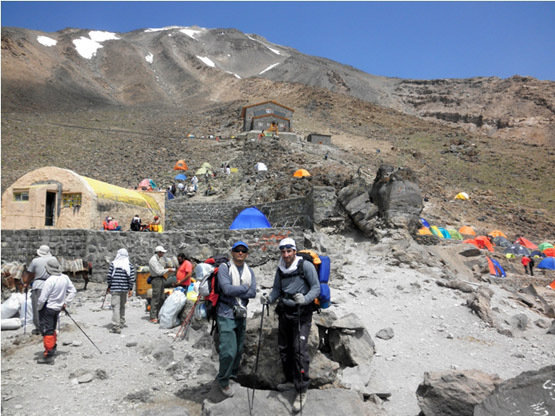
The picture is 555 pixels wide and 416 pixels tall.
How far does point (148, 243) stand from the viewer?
11.1 m

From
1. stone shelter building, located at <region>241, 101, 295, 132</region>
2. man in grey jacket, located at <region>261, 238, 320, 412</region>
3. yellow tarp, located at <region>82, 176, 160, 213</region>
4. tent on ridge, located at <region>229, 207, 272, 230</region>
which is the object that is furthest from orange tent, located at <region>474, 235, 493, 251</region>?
stone shelter building, located at <region>241, 101, 295, 132</region>

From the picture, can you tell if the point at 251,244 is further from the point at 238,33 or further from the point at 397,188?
the point at 238,33

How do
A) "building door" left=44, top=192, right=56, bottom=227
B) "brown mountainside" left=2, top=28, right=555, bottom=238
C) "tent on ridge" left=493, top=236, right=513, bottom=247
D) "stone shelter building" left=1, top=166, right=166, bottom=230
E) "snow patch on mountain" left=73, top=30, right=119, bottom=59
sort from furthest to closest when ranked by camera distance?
"snow patch on mountain" left=73, top=30, right=119, bottom=59
"brown mountainside" left=2, top=28, right=555, bottom=238
"tent on ridge" left=493, top=236, right=513, bottom=247
"building door" left=44, top=192, right=56, bottom=227
"stone shelter building" left=1, top=166, right=166, bottom=230

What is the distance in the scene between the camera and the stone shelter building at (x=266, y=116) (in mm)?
40969

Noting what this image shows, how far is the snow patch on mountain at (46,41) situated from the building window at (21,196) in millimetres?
86700

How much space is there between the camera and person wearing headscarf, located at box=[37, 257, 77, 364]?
5.33 m

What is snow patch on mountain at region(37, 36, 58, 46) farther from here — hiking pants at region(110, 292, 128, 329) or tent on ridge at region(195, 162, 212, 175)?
hiking pants at region(110, 292, 128, 329)

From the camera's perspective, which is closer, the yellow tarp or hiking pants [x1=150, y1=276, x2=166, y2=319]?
hiking pants [x1=150, y1=276, x2=166, y2=319]

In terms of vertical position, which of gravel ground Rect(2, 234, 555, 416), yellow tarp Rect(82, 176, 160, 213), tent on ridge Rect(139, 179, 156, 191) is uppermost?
tent on ridge Rect(139, 179, 156, 191)

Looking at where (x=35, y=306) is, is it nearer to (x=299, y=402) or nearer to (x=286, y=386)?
(x=286, y=386)

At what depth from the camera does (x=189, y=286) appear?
25.4 feet

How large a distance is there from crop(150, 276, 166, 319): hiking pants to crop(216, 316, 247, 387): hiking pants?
3.87m

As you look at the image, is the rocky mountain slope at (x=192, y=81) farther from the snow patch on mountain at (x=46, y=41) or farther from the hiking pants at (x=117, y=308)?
the hiking pants at (x=117, y=308)

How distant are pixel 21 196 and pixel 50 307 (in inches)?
438
